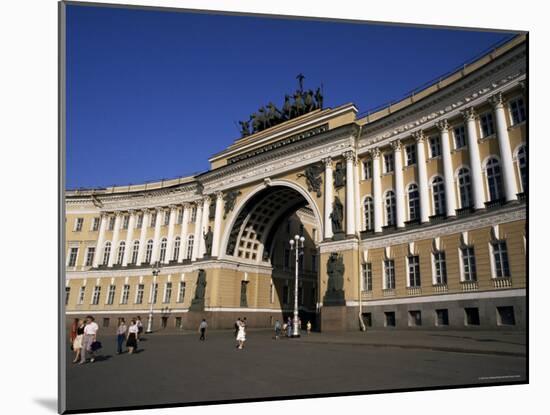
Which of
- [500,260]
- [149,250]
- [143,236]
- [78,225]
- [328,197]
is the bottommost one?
[500,260]

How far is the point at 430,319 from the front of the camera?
50.0 ft

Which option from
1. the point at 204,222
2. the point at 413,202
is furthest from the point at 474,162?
the point at 204,222

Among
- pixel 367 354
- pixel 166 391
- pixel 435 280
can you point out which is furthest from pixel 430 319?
pixel 166 391

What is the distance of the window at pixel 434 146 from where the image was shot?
17.4m

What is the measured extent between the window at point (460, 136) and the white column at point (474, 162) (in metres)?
0.85

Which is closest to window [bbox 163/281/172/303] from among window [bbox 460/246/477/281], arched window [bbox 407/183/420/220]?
arched window [bbox 407/183/420/220]

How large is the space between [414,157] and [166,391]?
15.9m

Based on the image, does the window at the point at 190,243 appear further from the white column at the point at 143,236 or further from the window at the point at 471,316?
the window at the point at 471,316

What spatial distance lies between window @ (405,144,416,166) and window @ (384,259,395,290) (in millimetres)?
4898

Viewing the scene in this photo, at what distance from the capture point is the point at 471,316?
44.6 ft

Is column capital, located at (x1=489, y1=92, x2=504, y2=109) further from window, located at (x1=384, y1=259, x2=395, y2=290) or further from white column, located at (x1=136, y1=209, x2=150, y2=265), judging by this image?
white column, located at (x1=136, y1=209, x2=150, y2=265)

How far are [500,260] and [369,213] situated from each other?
8.23m

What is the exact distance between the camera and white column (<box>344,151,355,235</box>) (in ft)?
65.3

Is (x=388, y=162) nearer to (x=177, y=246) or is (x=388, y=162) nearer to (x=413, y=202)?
(x=413, y=202)
